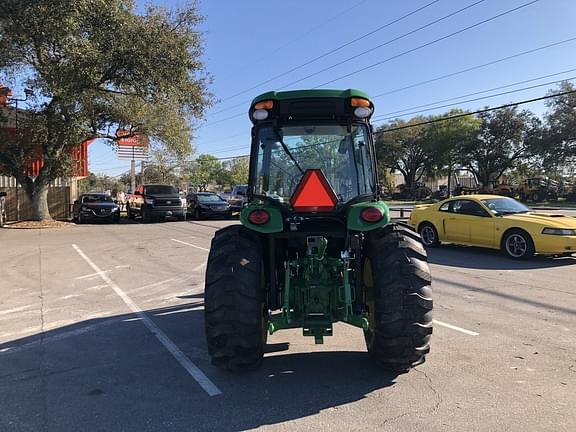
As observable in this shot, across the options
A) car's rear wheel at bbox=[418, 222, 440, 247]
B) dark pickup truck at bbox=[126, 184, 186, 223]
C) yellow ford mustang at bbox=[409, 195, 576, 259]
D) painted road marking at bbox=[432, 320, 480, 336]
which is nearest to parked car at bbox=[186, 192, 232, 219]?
dark pickup truck at bbox=[126, 184, 186, 223]

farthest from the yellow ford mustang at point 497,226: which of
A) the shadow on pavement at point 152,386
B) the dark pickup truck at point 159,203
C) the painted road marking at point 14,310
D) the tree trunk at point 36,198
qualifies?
the tree trunk at point 36,198

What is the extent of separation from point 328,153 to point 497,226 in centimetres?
831

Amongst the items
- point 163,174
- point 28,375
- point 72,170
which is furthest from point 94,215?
point 163,174

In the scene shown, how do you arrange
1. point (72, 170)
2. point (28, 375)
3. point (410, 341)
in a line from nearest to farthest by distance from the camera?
point (410, 341) < point (28, 375) < point (72, 170)

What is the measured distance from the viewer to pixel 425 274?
4.23 meters

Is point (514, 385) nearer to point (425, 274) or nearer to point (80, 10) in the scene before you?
point (425, 274)

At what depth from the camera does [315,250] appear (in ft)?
14.8

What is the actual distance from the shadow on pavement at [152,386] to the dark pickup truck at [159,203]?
2010 cm

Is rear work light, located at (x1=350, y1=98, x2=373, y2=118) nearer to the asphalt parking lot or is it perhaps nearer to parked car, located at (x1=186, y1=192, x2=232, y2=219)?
the asphalt parking lot

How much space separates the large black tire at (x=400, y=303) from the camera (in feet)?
13.5

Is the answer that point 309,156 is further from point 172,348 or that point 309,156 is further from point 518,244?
point 518,244

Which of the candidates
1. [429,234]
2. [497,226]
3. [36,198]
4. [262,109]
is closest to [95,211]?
[36,198]

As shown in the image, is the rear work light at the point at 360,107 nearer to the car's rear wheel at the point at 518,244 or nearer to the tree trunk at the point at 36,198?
the car's rear wheel at the point at 518,244

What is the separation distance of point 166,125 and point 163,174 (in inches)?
2258
